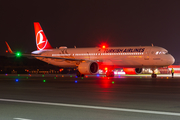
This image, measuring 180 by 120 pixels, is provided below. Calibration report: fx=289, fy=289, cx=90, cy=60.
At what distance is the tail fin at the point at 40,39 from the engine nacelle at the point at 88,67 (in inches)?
479

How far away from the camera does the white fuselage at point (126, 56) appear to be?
36.4 meters

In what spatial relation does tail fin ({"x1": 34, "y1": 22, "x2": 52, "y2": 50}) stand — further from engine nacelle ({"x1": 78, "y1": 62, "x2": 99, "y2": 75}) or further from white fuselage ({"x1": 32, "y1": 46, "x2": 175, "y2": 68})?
engine nacelle ({"x1": 78, "y1": 62, "x2": 99, "y2": 75})

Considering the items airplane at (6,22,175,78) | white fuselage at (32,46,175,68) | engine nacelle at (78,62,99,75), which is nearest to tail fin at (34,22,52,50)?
airplane at (6,22,175,78)

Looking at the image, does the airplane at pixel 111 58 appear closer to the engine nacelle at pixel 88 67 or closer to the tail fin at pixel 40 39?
the engine nacelle at pixel 88 67

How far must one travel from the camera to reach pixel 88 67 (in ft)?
124

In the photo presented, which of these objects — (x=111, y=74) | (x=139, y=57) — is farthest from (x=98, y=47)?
(x=139, y=57)

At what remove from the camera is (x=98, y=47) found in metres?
42.1

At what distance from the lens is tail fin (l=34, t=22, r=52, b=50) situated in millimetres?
48688

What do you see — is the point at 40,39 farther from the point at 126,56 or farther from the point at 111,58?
the point at 126,56

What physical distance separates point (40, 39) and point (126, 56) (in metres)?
17.3

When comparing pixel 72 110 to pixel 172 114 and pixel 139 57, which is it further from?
pixel 139 57

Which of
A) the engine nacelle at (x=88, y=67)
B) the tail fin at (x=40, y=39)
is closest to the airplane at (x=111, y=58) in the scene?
the engine nacelle at (x=88, y=67)

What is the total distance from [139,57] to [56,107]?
1079 inches

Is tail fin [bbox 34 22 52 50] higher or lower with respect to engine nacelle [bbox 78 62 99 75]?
higher
